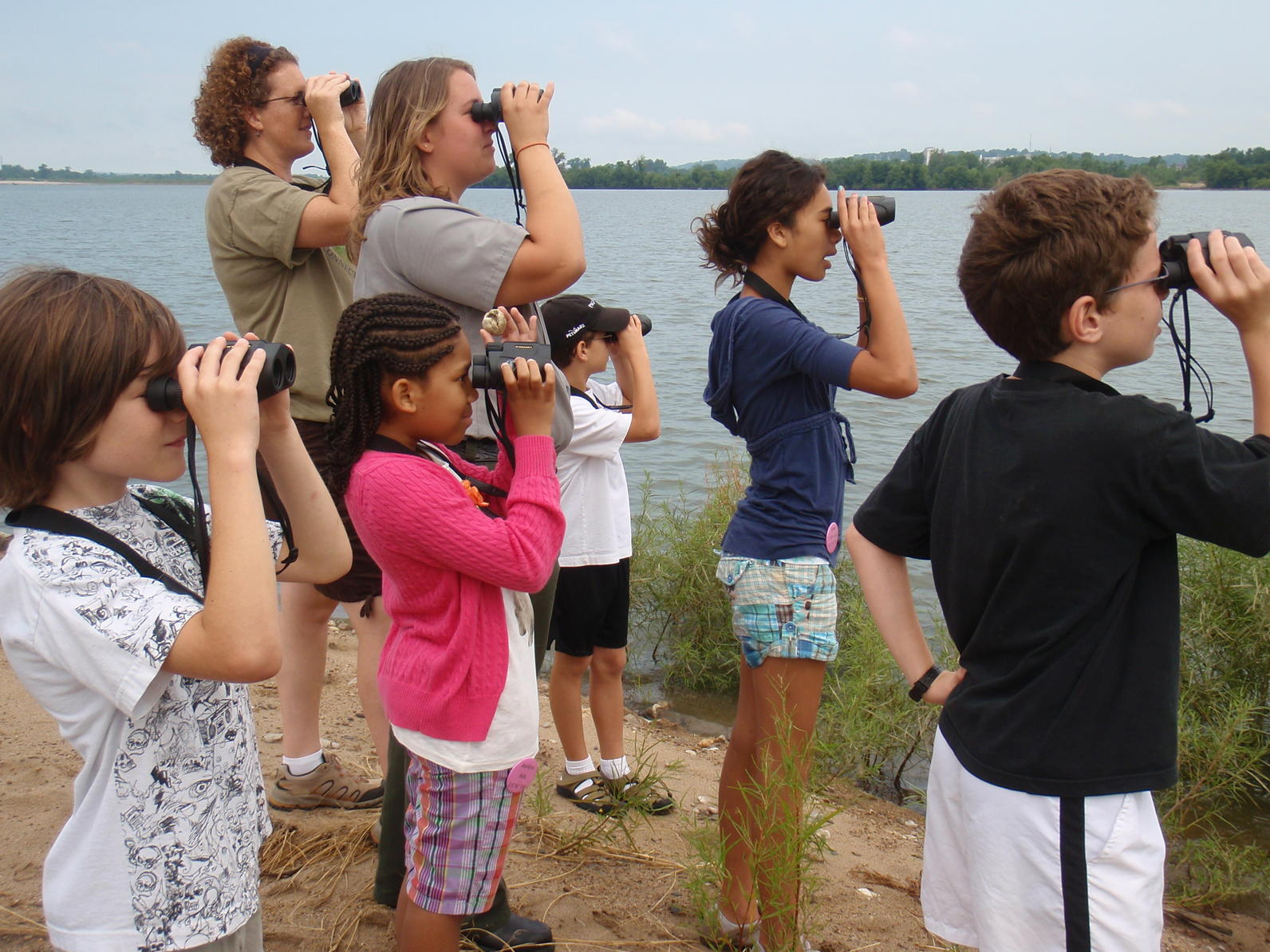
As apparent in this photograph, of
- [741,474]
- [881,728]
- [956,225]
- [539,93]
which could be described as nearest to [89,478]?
[539,93]

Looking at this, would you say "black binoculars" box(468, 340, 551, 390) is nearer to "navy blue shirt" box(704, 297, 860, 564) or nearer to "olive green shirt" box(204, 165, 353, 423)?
"navy blue shirt" box(704, 297, 860, 564)

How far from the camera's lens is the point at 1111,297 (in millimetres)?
1729

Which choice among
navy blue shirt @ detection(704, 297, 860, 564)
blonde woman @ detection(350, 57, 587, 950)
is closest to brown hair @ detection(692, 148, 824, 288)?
navy blue shirt @ detection(704, 297, 860, 564)

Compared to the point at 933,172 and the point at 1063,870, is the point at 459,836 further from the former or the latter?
the point at 933,172

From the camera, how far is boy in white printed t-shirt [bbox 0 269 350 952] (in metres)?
1.59

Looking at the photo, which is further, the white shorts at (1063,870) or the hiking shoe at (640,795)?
the hiking shoe at (640,795)

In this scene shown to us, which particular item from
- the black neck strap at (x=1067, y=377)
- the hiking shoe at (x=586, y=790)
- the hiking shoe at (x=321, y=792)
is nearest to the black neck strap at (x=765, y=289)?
the black neck strap at (x=1067, y=377)

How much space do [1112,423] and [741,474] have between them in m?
4.74

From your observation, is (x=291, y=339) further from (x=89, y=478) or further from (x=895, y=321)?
(x=895, y=321)

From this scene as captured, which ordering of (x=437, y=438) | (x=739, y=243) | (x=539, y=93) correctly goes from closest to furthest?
(x=437, y=438)
(x=539, y=93)
(x=739, y=243)

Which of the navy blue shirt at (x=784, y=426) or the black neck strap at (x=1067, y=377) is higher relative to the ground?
the black neck strap at (x=1067, y=377)

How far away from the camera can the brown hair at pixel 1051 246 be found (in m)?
1.71

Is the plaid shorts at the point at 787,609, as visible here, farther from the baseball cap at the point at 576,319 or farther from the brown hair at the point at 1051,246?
the baseball cap at the point at 576,319

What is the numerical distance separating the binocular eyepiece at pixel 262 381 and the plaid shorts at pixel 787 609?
125cm
